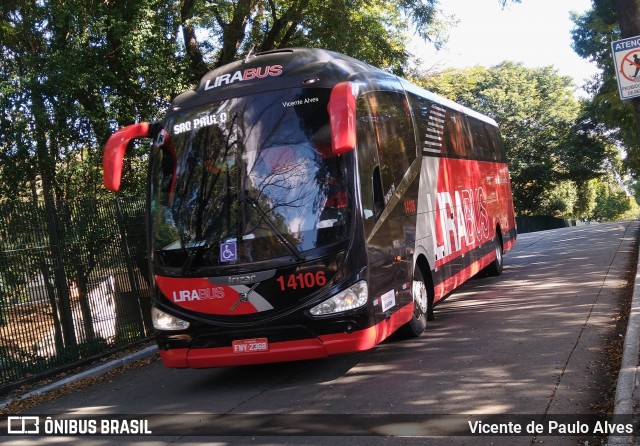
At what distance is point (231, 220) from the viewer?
23.1 ft

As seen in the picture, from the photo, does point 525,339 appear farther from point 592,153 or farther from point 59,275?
point 592,153

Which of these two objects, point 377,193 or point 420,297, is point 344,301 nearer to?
point 377,193

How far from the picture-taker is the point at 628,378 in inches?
230

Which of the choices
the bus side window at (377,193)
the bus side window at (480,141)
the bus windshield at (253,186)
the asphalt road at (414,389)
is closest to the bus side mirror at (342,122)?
the bus windshield at (253,186)

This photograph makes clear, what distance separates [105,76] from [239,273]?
841cm

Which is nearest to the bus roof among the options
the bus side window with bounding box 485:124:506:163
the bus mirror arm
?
the bus mirror arm

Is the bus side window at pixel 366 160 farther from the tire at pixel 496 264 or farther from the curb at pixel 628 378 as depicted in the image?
the tire at pixel 496 264

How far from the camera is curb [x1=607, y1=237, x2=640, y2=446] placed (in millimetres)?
4605

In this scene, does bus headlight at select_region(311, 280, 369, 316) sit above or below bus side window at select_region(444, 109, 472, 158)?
below

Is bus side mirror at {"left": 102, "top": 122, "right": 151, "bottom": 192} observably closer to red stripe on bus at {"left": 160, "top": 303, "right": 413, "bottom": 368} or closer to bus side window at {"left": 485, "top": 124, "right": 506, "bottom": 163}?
red stripe on bus at {"left": 160, "top": 303, "right": 413, "bottom": 368}

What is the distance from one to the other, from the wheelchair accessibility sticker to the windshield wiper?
0.43 m

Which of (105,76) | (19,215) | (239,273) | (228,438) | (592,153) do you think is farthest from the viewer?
(592,153)

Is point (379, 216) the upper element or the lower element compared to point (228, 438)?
upper

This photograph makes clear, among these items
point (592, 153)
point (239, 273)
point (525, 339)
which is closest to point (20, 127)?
point (239, 273)
